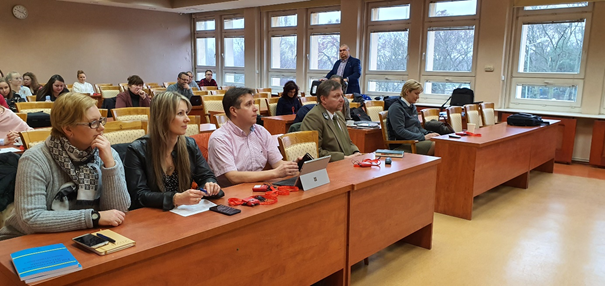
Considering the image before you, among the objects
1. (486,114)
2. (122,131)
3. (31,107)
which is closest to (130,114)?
(122,131)

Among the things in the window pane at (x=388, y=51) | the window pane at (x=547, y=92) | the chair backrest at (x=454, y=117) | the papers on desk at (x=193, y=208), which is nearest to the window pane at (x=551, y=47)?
the window pane at (x=547, y=92)

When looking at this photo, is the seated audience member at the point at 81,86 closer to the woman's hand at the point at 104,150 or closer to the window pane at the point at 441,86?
the window pane at the point at 441,86

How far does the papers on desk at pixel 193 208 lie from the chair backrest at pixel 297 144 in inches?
37.9

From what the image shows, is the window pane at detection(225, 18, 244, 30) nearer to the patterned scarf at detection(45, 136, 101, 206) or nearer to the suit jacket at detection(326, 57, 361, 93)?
the suit jacket at detection(326, 57, 361, 93)

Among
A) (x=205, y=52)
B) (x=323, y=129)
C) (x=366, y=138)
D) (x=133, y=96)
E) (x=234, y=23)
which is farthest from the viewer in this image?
(x=205, y=52)

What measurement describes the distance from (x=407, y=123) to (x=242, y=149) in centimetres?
249

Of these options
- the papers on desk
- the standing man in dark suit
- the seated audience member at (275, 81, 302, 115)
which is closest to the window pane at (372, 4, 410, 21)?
the standing man in dark suit

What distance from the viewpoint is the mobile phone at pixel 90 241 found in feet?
4.74

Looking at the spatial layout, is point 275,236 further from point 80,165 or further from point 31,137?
point 31,137

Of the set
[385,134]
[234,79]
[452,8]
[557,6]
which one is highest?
[452,8]

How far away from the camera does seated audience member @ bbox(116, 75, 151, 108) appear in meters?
5.57

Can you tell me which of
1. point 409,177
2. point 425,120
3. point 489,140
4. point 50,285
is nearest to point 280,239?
point 50,285

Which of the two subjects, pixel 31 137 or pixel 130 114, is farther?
pixel 130 114

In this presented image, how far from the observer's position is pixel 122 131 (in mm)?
3154
